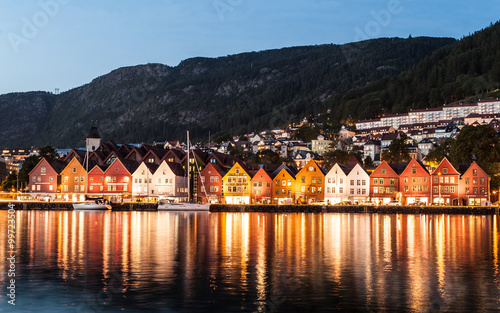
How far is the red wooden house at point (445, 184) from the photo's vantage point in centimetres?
10575

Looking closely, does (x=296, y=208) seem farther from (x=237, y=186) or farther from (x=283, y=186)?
(x=237, y=186)

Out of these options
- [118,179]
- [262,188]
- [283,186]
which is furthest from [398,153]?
[118,179]

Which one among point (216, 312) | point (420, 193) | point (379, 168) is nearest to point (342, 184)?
point (379, 168)

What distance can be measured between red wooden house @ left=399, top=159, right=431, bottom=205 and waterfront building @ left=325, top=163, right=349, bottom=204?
10.4 metres

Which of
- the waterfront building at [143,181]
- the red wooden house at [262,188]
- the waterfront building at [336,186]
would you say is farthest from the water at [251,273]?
the waterfront building at [143,181]

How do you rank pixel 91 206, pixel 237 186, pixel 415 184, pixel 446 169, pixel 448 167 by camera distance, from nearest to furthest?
pixel 91 206, pixel 446 169, pixel 448 167, pixel 415 184, pixel 237 186

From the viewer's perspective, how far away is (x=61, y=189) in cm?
A: 12388

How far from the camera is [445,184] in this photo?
349 feet

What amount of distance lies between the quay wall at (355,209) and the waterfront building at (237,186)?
10.5 meters

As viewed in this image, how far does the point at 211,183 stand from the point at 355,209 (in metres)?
30.9

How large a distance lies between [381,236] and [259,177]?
63.9 m

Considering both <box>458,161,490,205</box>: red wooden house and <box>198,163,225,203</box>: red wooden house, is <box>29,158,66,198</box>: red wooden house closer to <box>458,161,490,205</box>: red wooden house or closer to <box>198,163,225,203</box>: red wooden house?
<box>198,163,225,203</box>: red wooden house

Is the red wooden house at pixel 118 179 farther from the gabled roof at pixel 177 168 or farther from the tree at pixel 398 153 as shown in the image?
the tree at pixel 398 153

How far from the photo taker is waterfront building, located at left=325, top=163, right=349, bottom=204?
112 meters
